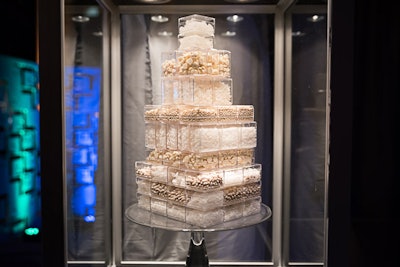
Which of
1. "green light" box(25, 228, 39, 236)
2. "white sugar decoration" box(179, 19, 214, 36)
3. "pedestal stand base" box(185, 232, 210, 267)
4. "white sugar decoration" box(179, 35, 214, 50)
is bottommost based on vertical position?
"green light" box(25, 228, 39, 236)

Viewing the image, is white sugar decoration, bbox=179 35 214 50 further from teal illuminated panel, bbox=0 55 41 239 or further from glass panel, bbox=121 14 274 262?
teal illuminated panel, bbox=0 55 41 239

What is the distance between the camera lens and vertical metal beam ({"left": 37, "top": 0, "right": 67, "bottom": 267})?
5.47 ft

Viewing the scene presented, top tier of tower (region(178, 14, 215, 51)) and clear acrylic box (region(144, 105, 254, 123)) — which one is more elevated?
top tier of tower (region(178, 14, 215, 51))

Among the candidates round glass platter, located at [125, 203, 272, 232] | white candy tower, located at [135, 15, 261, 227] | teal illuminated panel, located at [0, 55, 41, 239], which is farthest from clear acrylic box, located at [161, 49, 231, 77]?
teal illuminated panel, located at [0, 55, 41, 239]

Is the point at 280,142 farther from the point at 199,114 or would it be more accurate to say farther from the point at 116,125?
the point at 116,125

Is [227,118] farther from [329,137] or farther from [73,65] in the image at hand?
[73,65]

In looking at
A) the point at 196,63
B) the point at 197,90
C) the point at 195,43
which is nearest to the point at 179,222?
the point at 197,90

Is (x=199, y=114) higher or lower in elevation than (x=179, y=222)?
higher

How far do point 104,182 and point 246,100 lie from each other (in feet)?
3.53

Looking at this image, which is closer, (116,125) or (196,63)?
(196,63)

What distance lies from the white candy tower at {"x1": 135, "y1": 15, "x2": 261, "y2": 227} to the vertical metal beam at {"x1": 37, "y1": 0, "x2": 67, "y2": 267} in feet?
1.88

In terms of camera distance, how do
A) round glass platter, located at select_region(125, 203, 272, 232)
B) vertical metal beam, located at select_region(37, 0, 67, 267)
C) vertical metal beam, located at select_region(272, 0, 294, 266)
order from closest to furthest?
vertical metal beam, located at select_region(37, 0, 67, 267) < round glass platter, located at select_region(125, 203, 272, 232) < vertical metal beam, located at select_region(272, 0, 294, 266)

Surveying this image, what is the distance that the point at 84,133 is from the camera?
2277 mm

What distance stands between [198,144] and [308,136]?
2.24 feet
